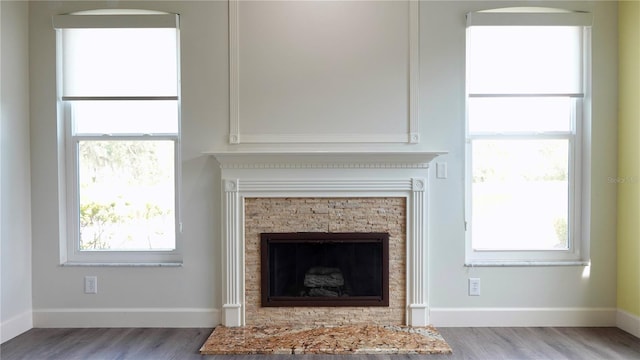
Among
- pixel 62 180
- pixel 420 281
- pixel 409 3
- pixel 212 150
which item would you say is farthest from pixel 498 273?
pixel 62 180

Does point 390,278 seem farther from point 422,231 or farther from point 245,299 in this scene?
point 245,299

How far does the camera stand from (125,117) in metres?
3.10

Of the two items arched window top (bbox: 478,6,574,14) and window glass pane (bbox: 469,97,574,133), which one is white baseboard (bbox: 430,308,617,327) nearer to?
window glass pane (bbox: 469,97,574,133)

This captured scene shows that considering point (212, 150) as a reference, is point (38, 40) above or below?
above

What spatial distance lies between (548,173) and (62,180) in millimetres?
3759

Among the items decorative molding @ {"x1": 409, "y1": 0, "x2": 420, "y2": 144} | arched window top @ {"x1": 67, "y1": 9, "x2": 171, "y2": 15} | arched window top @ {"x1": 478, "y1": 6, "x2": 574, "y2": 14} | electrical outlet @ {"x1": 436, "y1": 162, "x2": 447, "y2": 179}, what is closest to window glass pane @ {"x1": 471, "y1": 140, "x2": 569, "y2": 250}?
electrical outlet @ {"x1": 436, "y1": 162, "x2": 447, "y2": 179}

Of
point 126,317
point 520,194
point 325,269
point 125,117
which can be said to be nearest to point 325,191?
point 325,269

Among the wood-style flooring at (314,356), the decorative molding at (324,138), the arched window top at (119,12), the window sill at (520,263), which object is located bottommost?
the wood-style flooring at (314,356)

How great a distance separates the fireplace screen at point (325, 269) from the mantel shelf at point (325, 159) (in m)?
0.52

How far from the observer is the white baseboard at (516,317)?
2992 mm

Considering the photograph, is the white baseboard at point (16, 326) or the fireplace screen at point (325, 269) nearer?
the white baseboard at point (16, 326)

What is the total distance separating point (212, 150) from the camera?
2996 mm

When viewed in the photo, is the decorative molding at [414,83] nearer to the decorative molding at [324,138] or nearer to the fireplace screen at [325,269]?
the decorative molding at [324,138]

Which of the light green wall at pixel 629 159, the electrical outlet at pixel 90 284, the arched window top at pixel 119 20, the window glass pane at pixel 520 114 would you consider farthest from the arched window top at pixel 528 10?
the electrical outlet at pixel 90 284
